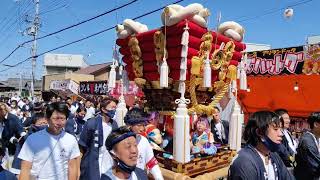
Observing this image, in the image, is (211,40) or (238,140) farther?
(238,140)

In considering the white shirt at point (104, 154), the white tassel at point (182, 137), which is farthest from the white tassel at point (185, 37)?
the white shirt at point (104, 154)

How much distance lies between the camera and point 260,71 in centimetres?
1299

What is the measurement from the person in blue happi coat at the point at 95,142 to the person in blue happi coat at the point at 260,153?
6.91 ft

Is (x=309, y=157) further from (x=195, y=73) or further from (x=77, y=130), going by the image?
(x=77, y=130)

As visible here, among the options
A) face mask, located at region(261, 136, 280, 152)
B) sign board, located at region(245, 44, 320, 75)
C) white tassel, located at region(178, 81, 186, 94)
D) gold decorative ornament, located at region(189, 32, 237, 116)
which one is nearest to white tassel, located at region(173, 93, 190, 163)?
white tassel, located at region(178, 81, 186, 94)

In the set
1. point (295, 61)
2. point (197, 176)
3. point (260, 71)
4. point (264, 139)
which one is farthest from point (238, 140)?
point (260, 71)

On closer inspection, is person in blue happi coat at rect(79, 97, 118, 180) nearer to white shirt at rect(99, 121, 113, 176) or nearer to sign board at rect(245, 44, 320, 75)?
white shirt at rect(99, 121, 113, 176)

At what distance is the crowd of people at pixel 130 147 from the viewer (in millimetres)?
2537

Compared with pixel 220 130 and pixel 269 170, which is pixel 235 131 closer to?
pixel 220 130

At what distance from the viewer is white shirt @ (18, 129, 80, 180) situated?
348 cm

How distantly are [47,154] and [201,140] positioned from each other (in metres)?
2.67

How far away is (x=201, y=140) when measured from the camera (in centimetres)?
554

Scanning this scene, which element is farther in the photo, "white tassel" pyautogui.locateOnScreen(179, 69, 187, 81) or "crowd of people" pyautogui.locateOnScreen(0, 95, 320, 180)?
"white tassel" pyautogui.locateOnScreen(179, 69, 187, 81)

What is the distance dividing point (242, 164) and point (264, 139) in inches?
10.4
